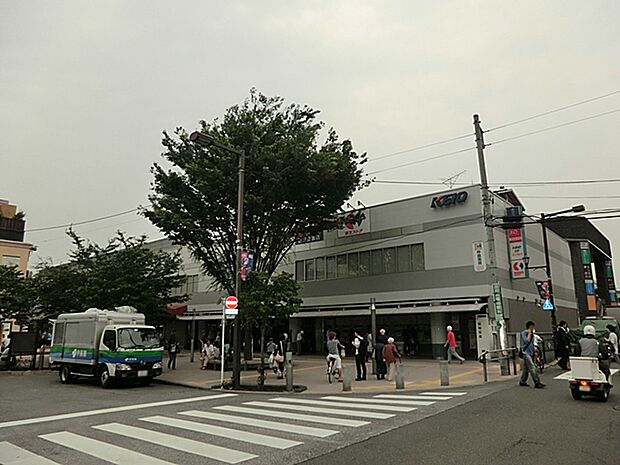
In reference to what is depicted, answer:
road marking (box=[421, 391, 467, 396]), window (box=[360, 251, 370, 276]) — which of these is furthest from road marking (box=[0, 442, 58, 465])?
window (box=[360, 251, 370, 276])

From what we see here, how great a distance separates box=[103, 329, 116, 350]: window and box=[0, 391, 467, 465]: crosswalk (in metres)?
6.59

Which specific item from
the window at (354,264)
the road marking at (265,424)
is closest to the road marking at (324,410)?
the road marking at (265,424)

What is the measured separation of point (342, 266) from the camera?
32.5m

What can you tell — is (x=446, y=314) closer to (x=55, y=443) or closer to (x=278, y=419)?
(x=278, y=419)

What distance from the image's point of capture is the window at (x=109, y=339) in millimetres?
17453

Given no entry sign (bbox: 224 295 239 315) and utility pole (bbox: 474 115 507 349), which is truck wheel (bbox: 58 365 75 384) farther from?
utility pole (bbox: 474 115 507 349)

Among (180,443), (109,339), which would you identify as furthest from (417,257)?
(180,443)

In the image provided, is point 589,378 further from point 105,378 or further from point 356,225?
point 356,225

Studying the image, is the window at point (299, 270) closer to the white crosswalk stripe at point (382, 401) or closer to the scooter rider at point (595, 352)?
the white crosswalk stripe at point (382, 401)

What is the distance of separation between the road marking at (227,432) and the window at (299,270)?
24496 mm

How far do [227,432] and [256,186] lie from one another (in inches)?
630

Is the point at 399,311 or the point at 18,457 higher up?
the point at 399,311

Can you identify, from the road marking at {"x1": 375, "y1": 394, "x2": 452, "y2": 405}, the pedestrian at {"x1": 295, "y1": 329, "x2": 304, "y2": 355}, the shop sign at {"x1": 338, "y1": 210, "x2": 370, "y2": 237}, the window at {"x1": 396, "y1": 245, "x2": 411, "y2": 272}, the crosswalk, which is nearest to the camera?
the crosswalk

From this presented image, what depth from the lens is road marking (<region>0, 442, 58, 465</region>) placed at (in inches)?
275
